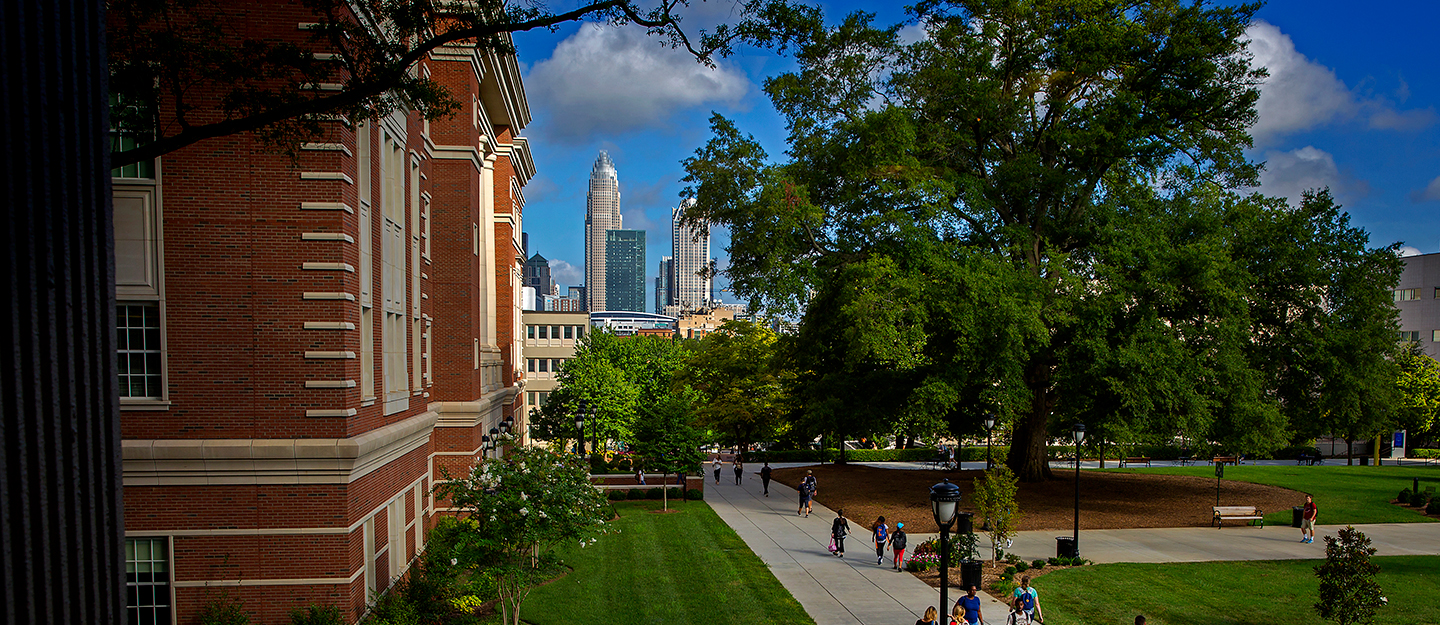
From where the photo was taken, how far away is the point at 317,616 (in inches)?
505

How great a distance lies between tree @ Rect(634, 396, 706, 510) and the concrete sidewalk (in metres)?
2.18

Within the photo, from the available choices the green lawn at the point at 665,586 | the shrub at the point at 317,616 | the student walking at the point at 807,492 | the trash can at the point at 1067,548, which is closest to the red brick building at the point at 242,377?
the shrub at the point at 317,616

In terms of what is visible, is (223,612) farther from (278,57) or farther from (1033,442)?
(1033,442)

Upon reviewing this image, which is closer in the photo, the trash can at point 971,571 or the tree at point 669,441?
the trash can at point 971,571

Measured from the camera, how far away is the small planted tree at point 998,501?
2136 cm

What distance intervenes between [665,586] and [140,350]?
1188 centimetres

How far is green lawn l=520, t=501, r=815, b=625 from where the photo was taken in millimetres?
17578

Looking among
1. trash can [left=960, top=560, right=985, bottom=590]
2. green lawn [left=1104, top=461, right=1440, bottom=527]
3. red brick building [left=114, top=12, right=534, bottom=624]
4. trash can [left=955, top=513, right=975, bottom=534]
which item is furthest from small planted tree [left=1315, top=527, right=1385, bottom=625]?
red brick building [left=114, top=12, right=534, bottom=624]

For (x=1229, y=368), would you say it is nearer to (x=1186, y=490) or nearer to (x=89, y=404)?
(x=1186, y=490)

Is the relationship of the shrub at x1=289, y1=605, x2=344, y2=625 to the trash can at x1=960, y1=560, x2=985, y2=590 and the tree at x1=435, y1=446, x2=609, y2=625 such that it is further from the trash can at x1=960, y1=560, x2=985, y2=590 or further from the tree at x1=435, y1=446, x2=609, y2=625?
the trash can at x1=960, y1=560, x2=985, y2=590

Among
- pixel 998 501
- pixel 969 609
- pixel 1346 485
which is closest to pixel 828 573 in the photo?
pixel 998 501

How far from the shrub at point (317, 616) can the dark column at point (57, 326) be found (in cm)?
684

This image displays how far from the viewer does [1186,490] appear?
37.1 m

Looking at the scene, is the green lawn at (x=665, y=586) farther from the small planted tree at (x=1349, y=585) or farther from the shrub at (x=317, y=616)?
the small planted tree at (x=1349, y=585)
